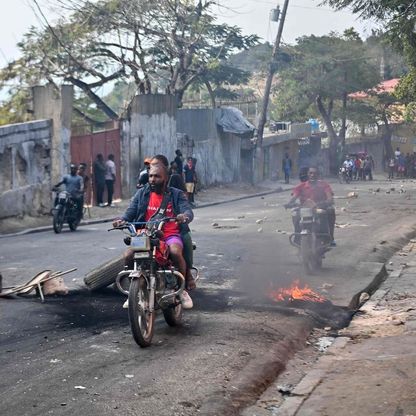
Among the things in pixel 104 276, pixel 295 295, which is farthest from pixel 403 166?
pixel 104 276

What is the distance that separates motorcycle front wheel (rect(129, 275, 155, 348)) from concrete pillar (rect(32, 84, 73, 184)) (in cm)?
1748

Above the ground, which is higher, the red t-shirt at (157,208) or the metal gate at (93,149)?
the metal gate at (93,149)

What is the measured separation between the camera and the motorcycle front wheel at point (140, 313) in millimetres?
7410

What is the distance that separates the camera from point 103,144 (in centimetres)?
2994

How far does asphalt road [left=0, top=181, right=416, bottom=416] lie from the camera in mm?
6191

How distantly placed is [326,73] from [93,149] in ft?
97.5

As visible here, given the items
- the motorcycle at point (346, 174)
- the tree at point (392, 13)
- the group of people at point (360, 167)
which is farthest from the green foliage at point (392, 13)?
the group of people at point (360, 167)

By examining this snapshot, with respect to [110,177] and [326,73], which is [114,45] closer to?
[110,177]

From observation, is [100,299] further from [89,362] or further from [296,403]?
[296,403]

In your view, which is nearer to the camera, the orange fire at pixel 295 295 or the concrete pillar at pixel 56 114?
the orange fire at pixel 295 295

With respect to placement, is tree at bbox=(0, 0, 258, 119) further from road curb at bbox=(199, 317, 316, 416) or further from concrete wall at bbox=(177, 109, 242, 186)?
road curb at bbox=(199, 317, 316, 416)

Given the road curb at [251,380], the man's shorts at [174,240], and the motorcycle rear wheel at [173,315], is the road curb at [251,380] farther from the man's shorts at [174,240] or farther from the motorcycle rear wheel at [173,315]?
the man's shorts at [174,240]

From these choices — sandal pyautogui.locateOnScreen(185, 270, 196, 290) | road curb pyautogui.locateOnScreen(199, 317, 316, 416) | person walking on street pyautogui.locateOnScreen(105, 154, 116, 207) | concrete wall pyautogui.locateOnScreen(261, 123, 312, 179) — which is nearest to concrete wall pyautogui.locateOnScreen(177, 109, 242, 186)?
concrete wall pyautogui.locateOnScreen(261, 123, 312, 179)

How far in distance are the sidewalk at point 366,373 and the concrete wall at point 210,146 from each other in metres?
29.2
